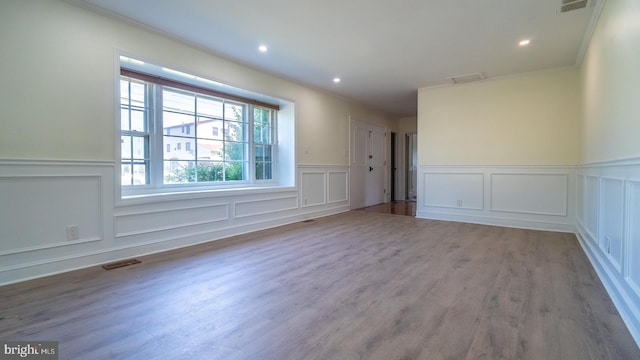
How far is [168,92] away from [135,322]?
9.35 feet

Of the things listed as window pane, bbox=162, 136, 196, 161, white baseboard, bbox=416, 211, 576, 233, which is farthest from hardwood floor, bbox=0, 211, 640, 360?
white baseboard, bbox=416, 211, 576, 233

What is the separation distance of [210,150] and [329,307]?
303cm

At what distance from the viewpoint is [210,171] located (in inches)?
170

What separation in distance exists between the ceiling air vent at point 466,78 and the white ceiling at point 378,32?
104mm

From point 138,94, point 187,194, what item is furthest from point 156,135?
point 187,194

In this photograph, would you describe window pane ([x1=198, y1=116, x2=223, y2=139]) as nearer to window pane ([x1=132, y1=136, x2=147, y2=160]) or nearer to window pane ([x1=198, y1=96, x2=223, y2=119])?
window pane ([x1=198, y1=96, x2=223, y2=119])

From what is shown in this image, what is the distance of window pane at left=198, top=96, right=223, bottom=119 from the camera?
420 cm

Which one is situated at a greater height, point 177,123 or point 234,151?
point 177,123

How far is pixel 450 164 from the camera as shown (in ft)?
17.8

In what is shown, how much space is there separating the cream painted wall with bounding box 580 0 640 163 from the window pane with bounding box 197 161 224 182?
4.20 meters

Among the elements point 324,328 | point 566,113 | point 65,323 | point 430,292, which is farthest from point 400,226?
point 65,323

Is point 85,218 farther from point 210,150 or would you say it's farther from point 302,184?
point 302,184

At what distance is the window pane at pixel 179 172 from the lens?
3814 mm

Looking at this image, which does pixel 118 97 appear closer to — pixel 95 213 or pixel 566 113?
pixel 95 213
